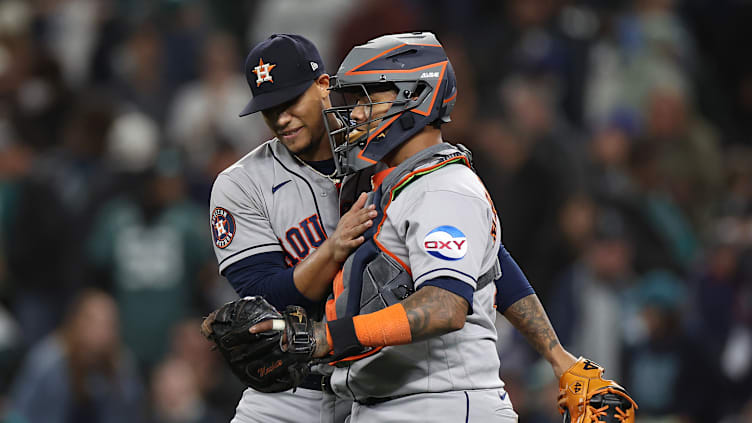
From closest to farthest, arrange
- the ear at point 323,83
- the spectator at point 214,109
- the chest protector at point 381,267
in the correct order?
the chest protector at point 381,267
the ear at point 323,83
the spectator at point 214,109

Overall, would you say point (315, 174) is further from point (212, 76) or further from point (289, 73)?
point (212, 76)

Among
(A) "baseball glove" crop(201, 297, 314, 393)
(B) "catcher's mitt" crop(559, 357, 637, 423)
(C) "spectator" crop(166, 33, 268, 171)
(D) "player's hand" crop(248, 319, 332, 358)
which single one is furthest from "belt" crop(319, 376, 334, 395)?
(C) "spectator" crop(166, 33, 268, 171)

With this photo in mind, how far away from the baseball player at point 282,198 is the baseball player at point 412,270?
264mm

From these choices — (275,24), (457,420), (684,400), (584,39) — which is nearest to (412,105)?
(457,420)

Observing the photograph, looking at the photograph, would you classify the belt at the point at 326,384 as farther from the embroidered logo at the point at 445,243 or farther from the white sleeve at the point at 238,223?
the embroidered logo at the point at 445,243

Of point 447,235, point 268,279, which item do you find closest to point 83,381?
point 268,279

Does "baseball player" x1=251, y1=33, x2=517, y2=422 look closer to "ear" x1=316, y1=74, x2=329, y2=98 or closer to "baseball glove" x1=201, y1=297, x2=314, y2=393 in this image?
"baseball glove" x1=201, y1=297, x2=314, y2=393

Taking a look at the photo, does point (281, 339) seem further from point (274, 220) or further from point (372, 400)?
point (274, 220)

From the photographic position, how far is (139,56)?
9.71 meters

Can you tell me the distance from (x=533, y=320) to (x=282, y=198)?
945 millimetres

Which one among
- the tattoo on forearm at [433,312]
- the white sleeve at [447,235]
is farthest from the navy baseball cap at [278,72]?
the tattoo on forearm at [433,312]

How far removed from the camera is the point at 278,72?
3979 mm

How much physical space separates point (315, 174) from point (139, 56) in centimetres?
598

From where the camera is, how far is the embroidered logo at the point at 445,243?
10.8 feet
